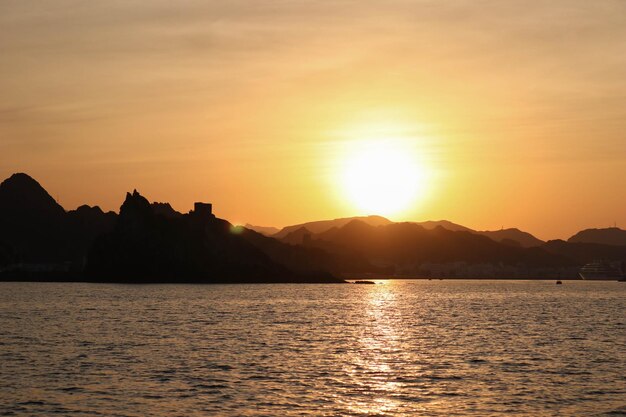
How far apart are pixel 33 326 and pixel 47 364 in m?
49.2

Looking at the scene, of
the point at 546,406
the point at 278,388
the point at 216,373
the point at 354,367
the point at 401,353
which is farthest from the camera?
the point at 401,353

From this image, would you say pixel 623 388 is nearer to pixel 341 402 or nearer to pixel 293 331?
pixel 341 402

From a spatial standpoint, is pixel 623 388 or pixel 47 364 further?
pixel 47 364

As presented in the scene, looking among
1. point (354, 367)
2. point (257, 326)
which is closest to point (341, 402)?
point (354, 367)

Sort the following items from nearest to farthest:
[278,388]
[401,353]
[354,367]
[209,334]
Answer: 1. [278,388]
2. [354,367]
3. [401,353]
4. [209,334]

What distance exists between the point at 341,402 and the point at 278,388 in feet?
25.1

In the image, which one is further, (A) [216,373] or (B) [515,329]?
(B) [515,329]

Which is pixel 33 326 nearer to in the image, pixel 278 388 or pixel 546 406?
pixel 278 388

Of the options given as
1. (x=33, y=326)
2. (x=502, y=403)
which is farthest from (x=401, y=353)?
(x=33, y=326)

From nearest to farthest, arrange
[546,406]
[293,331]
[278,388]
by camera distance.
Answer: [546,406] < [278,388] < [293,331]

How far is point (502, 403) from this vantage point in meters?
56.9

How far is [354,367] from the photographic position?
76.4 m

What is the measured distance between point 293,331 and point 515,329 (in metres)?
35.5

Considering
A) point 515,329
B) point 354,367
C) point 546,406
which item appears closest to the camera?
point 546,406
